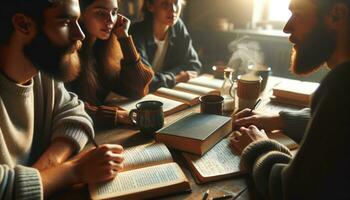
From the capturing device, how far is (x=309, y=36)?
1077 millimetres

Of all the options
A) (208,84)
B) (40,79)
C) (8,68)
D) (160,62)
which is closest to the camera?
(8,68)

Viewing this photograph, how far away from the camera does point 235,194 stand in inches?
36.0

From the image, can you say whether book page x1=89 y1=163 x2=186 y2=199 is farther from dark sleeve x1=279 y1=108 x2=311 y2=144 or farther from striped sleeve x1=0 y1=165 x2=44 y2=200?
dark sleeve x1=279 y1=108 x2=311 y2=144

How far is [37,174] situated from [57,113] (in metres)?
0.46

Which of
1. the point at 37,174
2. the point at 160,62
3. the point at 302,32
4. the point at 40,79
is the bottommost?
the point at 160,62

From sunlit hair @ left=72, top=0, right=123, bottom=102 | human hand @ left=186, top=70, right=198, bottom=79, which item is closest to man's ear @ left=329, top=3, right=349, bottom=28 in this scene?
sunlit hair @ left=72, top=0, right=123, bottom=102

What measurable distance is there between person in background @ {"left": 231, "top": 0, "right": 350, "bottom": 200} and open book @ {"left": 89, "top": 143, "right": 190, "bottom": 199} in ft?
0.74

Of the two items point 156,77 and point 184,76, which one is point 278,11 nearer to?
point 184,76

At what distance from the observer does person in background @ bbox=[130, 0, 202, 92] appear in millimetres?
2449

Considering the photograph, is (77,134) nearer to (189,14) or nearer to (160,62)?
(160,62)

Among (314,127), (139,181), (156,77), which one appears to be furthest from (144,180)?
(156,77)

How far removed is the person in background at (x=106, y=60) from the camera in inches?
69.7

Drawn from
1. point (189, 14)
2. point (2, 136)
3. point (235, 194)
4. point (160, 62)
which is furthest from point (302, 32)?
point (189, 14)

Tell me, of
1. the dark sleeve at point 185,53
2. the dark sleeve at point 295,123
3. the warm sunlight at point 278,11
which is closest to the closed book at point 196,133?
the dark sleeve at point 295,123
